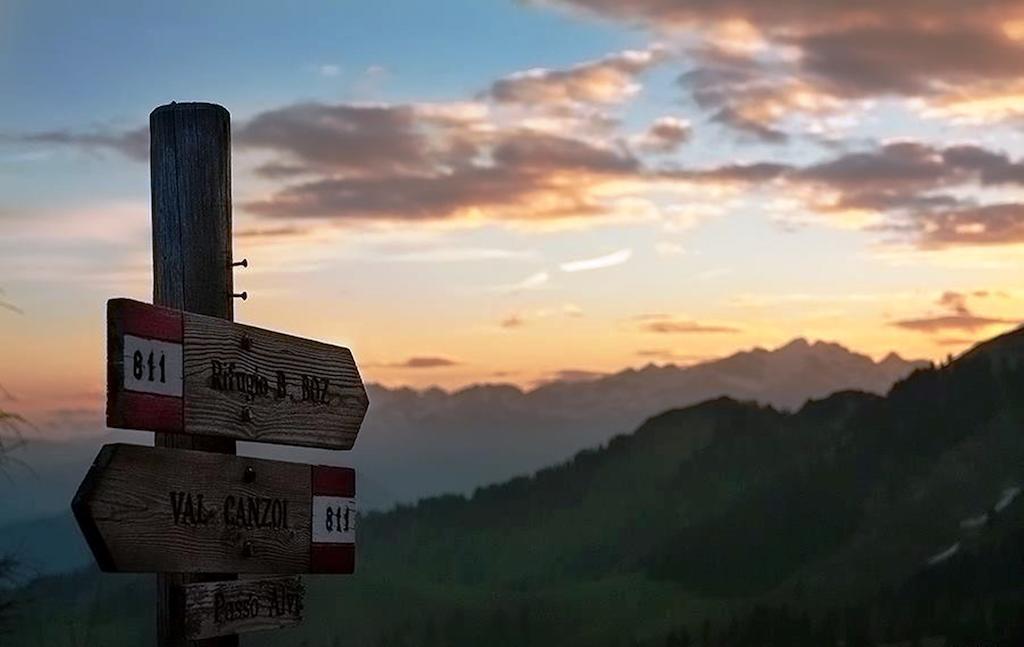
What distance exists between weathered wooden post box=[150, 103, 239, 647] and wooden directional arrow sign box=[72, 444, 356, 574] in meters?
0.34

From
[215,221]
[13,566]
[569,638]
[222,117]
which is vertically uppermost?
[222,117]

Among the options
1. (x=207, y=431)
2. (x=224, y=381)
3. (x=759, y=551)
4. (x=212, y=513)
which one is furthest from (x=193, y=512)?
(x=759, y=551)

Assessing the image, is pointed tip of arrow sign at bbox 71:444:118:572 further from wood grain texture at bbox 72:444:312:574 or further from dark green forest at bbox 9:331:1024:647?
dark green forest at bbox 9:331:1024:647

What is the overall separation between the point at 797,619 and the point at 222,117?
10879cm

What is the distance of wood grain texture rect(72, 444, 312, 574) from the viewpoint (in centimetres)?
733

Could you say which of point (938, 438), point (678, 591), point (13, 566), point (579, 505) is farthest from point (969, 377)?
point (13, 566)

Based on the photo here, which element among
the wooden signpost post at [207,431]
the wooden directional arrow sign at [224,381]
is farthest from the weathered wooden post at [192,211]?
the wooden directional arrow sign at [224,381]

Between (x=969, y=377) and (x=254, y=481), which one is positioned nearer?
(x=254, y=481)

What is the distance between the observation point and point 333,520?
9172 mm

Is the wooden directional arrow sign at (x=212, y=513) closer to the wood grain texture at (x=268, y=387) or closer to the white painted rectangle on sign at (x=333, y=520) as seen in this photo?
the white painted rectangle on sign at (x=333, y=520)

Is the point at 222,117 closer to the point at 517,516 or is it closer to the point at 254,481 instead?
the point at 254,481

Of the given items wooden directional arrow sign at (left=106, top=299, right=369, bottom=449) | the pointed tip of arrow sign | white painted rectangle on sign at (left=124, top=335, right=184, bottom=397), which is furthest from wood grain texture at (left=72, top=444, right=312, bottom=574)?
white painted rectangle on sign at (left=124, top=335, right=184, bottom=397)

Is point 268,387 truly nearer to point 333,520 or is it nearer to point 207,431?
point 207,431

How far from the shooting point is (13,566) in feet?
40.8
